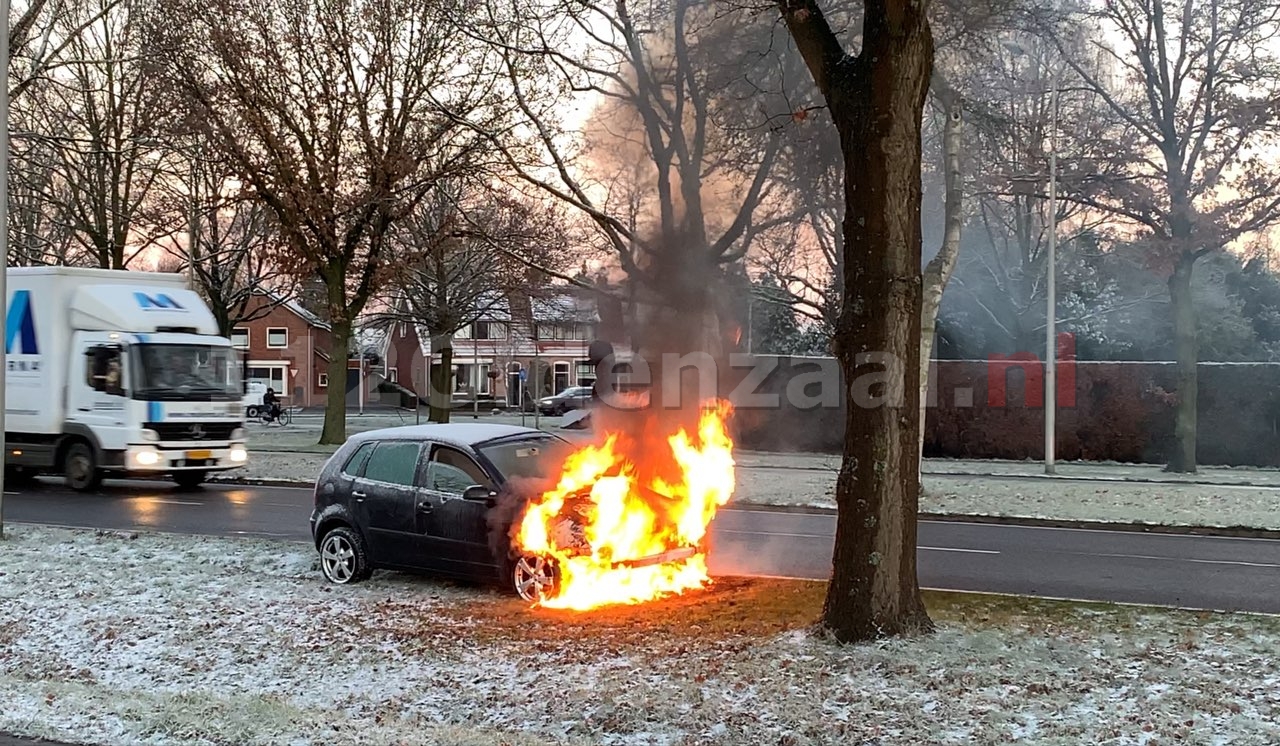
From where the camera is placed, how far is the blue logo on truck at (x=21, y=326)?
1822 cm

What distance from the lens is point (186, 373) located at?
1805cm

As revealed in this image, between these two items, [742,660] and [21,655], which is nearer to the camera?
[742,660]

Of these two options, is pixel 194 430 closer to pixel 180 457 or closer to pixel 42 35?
pixel 180 457

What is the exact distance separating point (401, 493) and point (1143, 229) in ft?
67.7

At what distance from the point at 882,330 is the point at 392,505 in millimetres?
4539

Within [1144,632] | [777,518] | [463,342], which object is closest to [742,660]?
[1144,632]

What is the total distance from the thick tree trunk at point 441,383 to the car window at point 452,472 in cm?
2396

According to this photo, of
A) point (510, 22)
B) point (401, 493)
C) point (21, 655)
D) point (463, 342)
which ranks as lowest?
point (21, 655)

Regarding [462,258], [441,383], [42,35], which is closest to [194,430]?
[42,35]

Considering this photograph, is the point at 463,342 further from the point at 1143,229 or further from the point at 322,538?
the point at 322,538

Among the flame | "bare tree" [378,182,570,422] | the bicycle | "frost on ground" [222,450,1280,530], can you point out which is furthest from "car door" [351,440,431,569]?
the bicycle

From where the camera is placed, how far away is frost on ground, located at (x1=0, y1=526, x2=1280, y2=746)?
218 inches

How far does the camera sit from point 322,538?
980cm

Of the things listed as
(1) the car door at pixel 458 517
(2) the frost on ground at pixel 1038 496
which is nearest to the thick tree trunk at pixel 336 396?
(2) the frost on ground at pixel 1038 496
